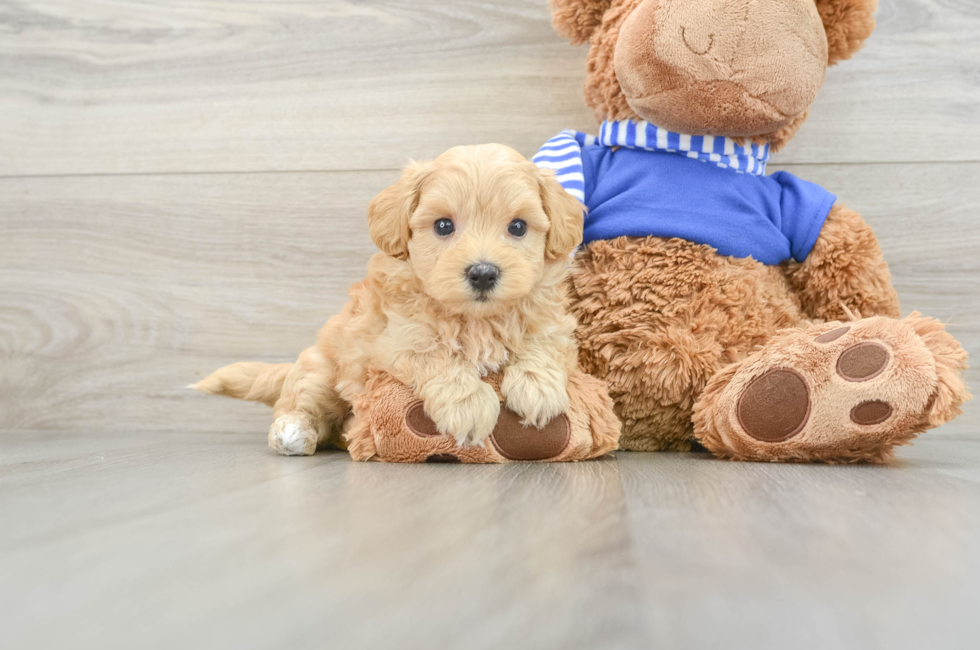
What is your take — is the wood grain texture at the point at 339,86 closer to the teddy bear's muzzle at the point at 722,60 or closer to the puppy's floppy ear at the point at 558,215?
the teddy bear's muzzle at the point at 722,60

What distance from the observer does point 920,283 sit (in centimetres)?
141

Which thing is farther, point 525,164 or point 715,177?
point 715,177

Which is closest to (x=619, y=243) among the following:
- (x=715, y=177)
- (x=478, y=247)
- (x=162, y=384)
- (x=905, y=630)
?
(x=715, y=177)

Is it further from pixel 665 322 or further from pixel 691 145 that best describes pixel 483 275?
pixel 691 145

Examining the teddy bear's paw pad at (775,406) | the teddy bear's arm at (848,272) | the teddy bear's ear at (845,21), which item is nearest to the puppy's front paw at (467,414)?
the teddy bear's paw pad at (775,406)

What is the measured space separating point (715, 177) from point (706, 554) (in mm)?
785

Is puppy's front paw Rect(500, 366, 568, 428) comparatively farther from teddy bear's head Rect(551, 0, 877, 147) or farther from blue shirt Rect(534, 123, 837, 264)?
teddy bear's head Rect(551, 0, 877, 147)

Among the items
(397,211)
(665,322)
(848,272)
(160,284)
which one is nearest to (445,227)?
(397,211)

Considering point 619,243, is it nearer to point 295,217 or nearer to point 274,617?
point 295,217

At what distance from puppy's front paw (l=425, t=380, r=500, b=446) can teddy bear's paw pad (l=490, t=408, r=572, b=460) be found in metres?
0.02

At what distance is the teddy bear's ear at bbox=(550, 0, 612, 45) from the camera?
122 centimetres

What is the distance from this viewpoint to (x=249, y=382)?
4.29 ft

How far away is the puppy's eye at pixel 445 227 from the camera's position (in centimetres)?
96

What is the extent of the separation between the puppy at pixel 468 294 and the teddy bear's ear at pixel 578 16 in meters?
0.39
